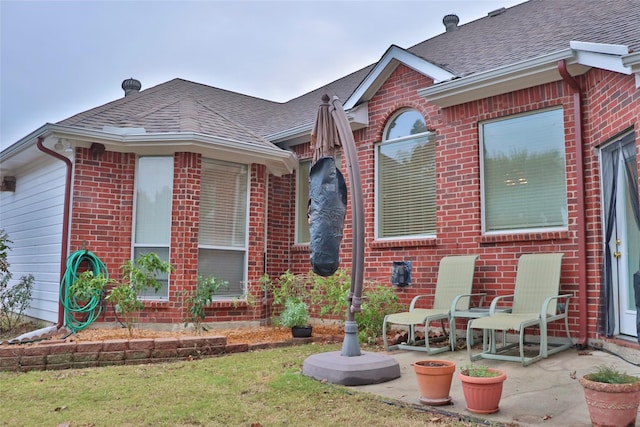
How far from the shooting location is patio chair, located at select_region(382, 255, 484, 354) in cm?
607

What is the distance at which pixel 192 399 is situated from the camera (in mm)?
4262

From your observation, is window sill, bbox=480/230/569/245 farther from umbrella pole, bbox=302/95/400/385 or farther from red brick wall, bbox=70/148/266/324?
red brick wall, bbox=70/148/266/324

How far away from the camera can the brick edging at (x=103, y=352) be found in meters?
5.38

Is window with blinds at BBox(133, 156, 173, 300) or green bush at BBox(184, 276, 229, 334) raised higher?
window with blinds at BBox(133, 156, 173, 300)

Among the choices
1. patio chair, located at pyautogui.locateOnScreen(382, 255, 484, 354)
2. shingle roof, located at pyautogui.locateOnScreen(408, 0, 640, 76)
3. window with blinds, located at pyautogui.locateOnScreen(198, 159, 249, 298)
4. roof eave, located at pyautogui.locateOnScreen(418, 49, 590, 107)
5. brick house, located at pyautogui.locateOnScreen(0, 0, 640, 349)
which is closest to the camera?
brick house, located at pyautogui.locateOnScreen(0, 0, 640, 349)

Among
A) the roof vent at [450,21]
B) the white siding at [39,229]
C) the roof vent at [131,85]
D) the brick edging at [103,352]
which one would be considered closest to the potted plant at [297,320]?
the brick edging at [103,352]

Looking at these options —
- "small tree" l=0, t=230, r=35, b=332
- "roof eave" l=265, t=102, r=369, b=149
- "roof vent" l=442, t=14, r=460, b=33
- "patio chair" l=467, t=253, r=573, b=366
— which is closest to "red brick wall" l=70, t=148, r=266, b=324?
"roof eave" l=265, t=102, r=369, b=149

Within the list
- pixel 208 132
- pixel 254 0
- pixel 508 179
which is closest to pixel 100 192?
pixel 208 132

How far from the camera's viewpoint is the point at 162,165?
8117 mm

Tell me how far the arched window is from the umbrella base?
3.07m

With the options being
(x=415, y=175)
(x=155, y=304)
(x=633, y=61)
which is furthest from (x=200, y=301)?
(x=633, y=61)

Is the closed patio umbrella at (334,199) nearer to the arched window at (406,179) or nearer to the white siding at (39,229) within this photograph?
the arched window at (406,179)

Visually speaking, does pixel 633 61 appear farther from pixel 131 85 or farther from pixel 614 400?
pixel 131 85

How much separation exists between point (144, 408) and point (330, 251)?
6.77ft
